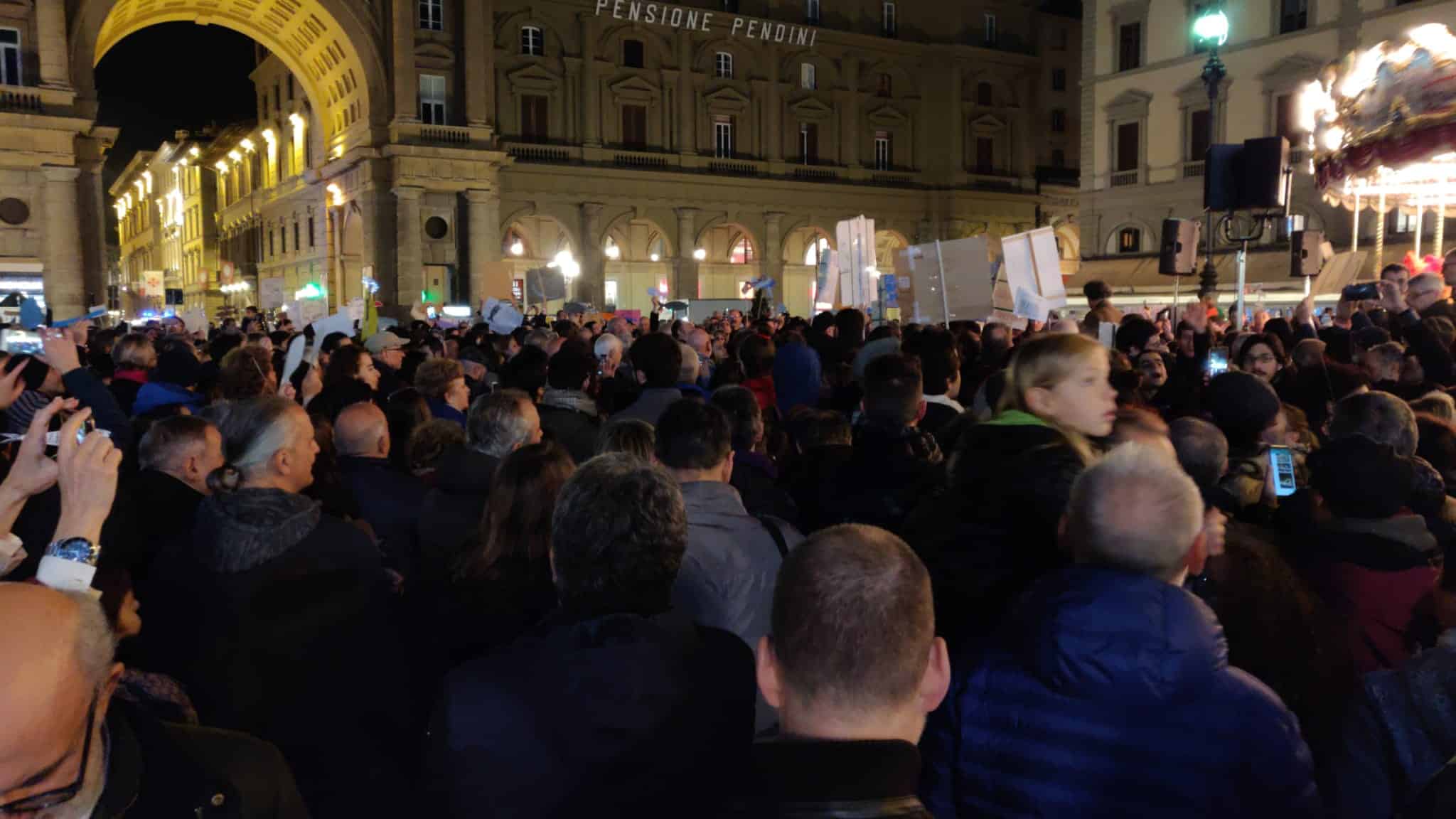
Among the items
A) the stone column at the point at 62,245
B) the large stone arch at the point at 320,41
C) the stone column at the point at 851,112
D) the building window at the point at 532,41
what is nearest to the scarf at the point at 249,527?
the stone column at the point at 62,245

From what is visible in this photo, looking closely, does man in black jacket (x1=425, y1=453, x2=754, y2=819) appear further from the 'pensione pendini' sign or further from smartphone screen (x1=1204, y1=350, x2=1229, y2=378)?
the 'pensione pendini' sign

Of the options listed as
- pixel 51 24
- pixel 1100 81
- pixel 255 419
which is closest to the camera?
pixel 255 419

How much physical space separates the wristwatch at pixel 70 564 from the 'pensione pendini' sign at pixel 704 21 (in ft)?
128

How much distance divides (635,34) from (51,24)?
67.2 ft

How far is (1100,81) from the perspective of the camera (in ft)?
125

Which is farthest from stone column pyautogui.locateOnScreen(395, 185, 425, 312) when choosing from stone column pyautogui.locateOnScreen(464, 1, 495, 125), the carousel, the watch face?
the watch face

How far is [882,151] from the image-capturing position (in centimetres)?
4844

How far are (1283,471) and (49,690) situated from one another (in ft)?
13.0

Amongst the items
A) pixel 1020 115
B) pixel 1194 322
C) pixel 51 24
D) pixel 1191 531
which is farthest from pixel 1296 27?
pixel 1191 531

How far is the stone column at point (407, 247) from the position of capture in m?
35.1

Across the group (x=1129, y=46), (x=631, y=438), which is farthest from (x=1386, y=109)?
(x=1129, y=46)

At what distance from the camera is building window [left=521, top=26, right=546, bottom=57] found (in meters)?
40.1

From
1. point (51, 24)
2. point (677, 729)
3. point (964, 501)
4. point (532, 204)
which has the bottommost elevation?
point (677, 729)

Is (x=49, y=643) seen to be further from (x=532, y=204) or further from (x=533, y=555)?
(x=532, y=204)
